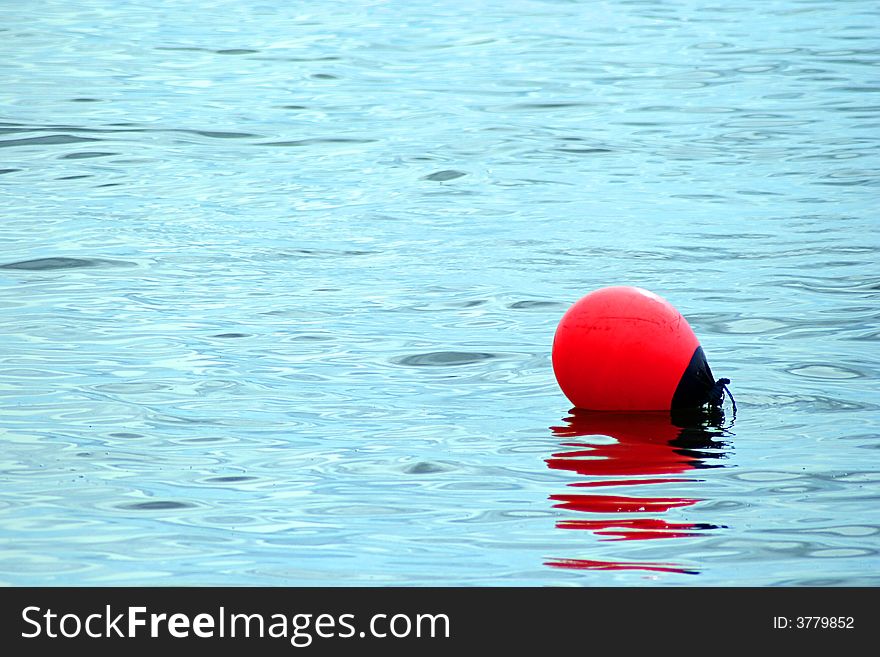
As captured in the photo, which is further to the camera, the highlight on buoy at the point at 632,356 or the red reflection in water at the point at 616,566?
the highlight on buoy at the point at 632,356

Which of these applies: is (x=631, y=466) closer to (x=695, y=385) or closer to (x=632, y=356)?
(x=632, y=356)

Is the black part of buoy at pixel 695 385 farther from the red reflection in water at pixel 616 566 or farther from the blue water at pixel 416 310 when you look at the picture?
the red reflection in water at pixel 616 566

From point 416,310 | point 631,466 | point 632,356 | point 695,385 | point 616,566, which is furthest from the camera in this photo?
point 416,310

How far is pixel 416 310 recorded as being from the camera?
10773 mm

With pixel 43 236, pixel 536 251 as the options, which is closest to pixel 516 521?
pixel 536 251

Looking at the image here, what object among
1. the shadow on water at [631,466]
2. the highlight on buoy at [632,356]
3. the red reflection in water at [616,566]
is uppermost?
the highlight on buoy at [632,356]

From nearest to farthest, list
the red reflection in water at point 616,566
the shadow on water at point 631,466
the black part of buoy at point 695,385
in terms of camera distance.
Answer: the red reflection in water at point 616,566 → the shadow on water at point 631,466 → the black part of buoy at point 695,385

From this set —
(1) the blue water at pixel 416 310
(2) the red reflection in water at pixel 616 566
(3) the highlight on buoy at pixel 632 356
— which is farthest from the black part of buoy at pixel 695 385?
(2) the red reflection in water at pixel 616 566

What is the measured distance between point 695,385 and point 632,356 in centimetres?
40

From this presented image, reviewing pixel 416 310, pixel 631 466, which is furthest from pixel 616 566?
pixel 416 310

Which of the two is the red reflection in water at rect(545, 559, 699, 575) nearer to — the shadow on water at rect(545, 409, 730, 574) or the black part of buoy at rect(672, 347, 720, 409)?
Answer: the shadow on water at rect(545, 409, 730, 574)

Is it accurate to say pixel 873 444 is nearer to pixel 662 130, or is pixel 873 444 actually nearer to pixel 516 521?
pixel 516 521

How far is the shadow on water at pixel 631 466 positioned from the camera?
652cm

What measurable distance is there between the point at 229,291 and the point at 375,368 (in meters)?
2.31
